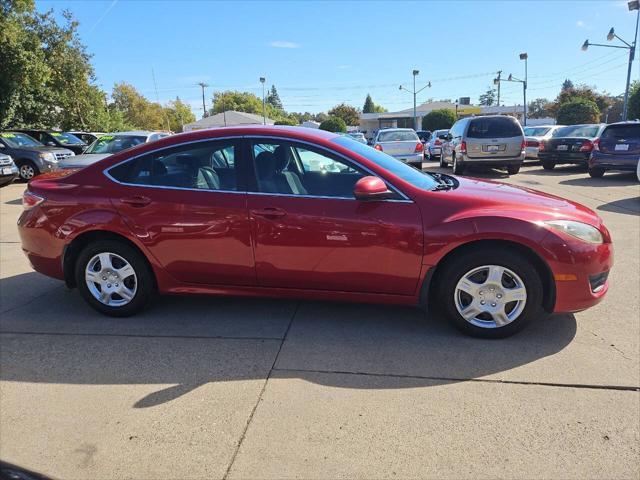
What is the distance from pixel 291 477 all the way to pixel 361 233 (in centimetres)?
179

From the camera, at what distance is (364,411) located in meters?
2.82

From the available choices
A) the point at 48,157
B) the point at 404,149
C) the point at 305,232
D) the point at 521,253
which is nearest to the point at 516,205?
the point at 521,253

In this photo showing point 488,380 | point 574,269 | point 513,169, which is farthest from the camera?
point 513,169

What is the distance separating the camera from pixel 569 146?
15664mm

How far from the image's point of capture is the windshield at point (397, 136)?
15.7 m

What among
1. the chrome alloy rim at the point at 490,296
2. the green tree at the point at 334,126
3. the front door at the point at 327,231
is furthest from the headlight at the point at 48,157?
the green tree at the point at 334,126

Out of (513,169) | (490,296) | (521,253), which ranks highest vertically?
(521,253)

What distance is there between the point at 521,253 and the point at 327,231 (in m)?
1.45

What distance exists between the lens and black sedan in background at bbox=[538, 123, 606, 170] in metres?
15.4

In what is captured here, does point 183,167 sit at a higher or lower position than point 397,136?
higher

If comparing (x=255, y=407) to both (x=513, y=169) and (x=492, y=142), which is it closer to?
(x=492, y=142)

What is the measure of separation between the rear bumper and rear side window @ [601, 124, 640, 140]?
0.49 meters

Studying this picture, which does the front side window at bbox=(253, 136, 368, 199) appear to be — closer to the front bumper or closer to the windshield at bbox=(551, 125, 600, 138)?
the front bumper

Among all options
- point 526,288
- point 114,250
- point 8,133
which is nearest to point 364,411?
point 526,288
